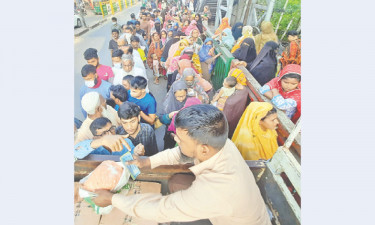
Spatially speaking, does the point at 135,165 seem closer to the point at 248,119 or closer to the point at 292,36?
the point at 248,119

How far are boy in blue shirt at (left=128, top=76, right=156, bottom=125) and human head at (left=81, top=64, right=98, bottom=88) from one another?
0.59 meters

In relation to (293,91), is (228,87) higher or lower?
lower

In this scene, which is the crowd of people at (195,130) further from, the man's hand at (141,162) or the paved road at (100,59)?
the paved road at (100,59)

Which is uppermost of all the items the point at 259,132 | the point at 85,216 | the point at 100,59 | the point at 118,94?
the point at 118,94

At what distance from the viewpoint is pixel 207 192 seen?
1150 millimetres

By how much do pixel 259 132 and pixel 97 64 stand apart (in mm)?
3150

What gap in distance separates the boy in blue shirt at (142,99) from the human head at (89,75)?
588mm

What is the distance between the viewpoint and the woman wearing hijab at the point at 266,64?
3646 millimetres

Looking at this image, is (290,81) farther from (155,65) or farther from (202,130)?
(155,65)

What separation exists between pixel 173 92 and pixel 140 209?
2.04 meters

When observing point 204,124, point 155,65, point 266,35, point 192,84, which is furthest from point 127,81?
point 266,35

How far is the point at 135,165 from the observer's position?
5.18ft

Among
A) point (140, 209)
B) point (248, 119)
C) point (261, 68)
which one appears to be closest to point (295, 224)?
point (248, 119)

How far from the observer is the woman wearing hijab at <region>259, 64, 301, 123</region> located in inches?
96.8
